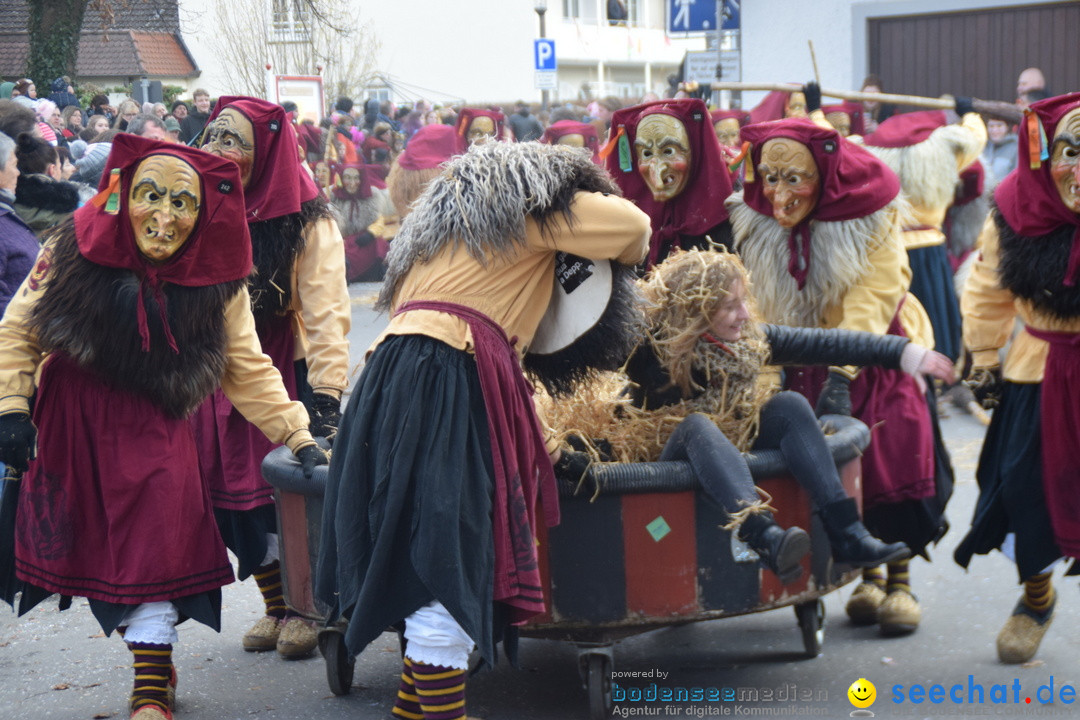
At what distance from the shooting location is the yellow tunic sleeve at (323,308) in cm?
468

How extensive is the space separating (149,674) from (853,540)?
2130 mm

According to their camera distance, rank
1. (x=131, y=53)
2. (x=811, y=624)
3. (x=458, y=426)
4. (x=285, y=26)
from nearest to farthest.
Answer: (x=458, y=426) < (x=811, y=624) < (x=285, y=26) < (x=131, y=53)

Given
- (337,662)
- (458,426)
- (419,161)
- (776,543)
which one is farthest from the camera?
(419,161)

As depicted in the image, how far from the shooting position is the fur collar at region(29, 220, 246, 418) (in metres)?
3.82

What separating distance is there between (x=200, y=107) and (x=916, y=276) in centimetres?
1146

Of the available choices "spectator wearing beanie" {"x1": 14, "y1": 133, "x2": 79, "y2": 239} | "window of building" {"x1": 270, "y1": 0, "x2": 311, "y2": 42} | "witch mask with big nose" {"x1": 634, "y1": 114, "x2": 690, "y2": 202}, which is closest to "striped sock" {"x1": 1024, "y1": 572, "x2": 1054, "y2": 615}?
"witch mask with big nose" {"x1": 634, "y1": 114, "x2": 690, "y2": 202}

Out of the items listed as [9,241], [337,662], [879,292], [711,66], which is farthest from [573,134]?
[337,662]

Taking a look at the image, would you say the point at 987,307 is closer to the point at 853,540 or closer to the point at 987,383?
the point at 987,383

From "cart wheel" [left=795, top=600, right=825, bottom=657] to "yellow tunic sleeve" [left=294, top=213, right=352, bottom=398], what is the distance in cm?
175

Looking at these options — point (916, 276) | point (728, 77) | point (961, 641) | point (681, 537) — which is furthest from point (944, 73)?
point (681, 537)

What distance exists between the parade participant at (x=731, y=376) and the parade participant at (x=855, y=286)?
0.40 metres

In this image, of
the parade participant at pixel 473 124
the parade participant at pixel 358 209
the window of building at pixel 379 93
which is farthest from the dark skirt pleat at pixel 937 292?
the window of building at pixel 379 93

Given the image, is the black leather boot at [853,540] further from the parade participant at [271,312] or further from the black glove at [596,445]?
the parade participant at [271,312]

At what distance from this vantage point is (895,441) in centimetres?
459
